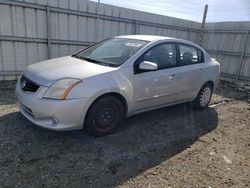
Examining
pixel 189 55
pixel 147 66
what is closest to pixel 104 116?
pixel 147 66

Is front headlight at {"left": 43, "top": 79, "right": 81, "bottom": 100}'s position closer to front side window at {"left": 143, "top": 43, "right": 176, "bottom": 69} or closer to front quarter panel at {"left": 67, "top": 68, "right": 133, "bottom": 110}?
front quarter panel at {"left": 67, "top": 68, "right": 133, "bottom": 110}

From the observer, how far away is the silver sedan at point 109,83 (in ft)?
10.6

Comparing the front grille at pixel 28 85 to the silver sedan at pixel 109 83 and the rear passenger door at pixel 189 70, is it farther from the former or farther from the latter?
the rear passenger door at pixel 189 70

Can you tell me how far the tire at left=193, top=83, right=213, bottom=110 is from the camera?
5363 mm

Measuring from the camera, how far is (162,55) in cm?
436

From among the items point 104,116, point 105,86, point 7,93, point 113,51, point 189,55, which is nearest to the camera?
point 105,86

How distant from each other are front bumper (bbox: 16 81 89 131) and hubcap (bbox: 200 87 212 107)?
3.21m

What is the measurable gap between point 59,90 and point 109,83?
75cm

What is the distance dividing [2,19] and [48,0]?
1.33 m

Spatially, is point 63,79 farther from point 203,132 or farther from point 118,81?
point 203,132

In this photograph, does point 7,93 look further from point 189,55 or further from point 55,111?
point 189,55

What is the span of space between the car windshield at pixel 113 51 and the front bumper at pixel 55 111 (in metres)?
0.99

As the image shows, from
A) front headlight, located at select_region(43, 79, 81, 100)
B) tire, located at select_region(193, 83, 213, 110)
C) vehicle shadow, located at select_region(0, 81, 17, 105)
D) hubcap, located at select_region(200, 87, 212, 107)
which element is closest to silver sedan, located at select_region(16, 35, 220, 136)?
front headlight, located at select_region(43, 79, 81, 100)

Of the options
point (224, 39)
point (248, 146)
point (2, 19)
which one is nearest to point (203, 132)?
point (248, 146)
